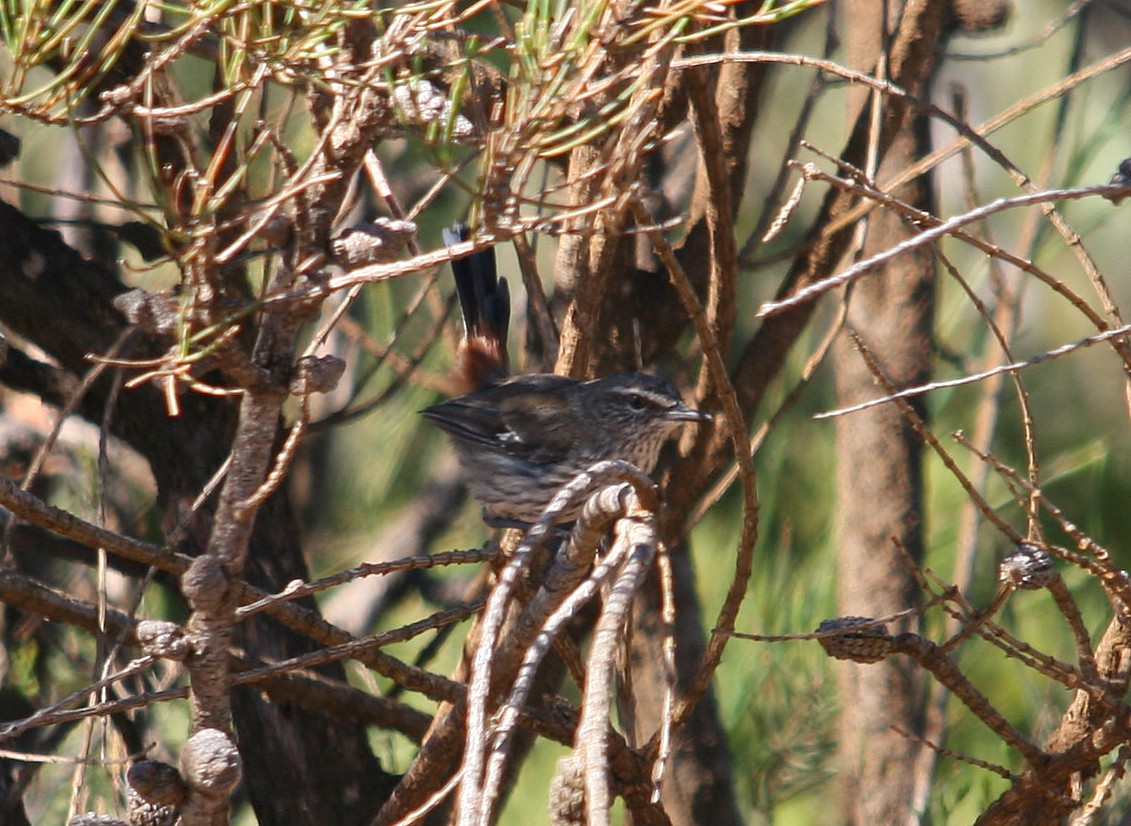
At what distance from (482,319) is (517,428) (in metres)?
0.46

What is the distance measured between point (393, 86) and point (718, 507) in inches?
155

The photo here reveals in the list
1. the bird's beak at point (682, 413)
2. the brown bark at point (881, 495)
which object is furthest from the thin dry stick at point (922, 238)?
the brown bark at point (881, 495)

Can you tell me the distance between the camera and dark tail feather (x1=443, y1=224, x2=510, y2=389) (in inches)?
195

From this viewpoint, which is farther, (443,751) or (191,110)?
(443,751)

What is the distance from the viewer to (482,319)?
514 centimetres

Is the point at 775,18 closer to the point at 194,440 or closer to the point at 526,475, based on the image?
the point at 194,440

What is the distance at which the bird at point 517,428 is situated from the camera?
4.79 m

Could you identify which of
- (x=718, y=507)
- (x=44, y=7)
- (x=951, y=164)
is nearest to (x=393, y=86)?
(x=44, y=7)

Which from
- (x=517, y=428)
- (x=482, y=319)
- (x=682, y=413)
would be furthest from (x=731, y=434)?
(x=482, y=319)

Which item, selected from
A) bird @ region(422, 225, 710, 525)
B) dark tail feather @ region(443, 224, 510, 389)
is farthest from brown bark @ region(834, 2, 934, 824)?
dark tail feather @ region(443, 224, 510, 389)

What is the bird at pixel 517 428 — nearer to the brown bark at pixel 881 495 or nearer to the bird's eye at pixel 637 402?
the bird's eye at pixel 637 402

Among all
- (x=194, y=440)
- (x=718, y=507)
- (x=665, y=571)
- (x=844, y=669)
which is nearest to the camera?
(x=665, y=571)

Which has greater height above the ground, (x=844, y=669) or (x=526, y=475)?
(x=526, y=475)

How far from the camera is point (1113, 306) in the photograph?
8.36ft
